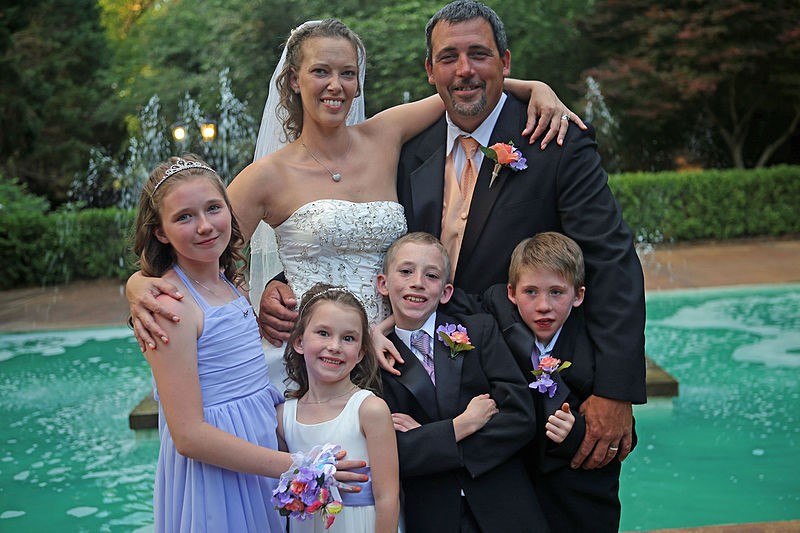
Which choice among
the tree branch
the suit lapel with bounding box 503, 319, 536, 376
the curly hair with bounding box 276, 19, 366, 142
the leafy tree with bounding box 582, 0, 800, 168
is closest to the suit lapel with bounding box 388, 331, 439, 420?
the suit lapel with bounding box 503, 319, 536, 376

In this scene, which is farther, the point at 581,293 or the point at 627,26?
the point at 627,26

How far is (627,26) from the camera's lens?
1805 centimetres

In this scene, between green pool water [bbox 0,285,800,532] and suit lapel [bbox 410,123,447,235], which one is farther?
green pool water [bbox 0,285,800,532]

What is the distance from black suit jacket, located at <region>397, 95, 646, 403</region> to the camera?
9.84ft

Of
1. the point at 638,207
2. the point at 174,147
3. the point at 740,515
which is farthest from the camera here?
the point at 174,147

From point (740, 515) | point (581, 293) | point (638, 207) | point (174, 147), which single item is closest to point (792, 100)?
point (638, 207)

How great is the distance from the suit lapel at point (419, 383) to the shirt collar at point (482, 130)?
90cm

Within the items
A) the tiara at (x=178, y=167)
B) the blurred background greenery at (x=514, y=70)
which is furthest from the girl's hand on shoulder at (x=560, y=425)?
the blurred background greenery at (x=514, y=70)

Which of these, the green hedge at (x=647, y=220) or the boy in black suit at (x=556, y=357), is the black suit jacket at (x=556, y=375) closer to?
the boy in black suit at (x=556, y=357)

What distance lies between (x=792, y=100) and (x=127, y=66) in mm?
18095

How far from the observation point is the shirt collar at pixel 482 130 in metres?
3.35

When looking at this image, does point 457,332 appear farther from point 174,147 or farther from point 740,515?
point 174,147

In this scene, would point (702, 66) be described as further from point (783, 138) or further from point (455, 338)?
point (455, 338)

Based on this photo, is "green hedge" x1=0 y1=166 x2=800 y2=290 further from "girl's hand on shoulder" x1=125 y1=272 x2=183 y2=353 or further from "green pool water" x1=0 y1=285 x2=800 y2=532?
"girl's hand on shoulder" x1=125 y1=272 x2=183 y2=353
